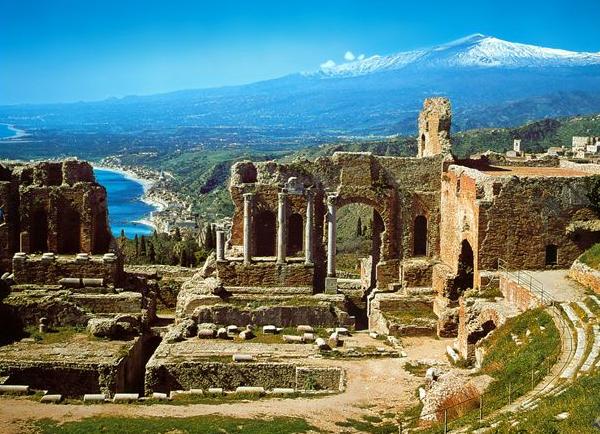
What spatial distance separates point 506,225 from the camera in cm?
3306

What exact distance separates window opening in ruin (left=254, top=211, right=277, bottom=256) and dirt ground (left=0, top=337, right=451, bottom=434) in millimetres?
12448

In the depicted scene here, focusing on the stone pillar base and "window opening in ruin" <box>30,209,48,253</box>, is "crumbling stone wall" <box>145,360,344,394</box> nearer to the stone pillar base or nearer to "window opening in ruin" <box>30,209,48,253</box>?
the stone pillar base

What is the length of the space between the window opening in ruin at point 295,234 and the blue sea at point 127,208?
2558 inches

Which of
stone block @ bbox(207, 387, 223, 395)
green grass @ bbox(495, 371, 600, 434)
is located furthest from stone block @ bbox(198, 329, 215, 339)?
green grass @ bbox(495, 371, 600, 434)

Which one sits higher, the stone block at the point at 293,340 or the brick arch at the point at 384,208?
the brick arch at the point at 384,208

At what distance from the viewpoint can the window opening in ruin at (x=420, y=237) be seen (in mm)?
39006

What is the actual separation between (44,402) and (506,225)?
19449 millimetres

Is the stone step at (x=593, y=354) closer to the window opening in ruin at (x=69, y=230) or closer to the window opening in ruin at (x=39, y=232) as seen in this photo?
the window opening in ruin at (x=69, y=230)

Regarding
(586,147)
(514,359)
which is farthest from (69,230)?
(586,147)

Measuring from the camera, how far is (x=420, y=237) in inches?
1548

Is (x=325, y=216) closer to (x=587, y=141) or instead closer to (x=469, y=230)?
(x=469, y=230)

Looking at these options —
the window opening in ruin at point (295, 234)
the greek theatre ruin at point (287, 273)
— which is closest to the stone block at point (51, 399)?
the greek theatre ruin at point (287, 273)

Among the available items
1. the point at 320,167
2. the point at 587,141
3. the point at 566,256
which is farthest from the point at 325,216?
the point at 587,141

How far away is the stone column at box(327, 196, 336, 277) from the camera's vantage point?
122 feet
